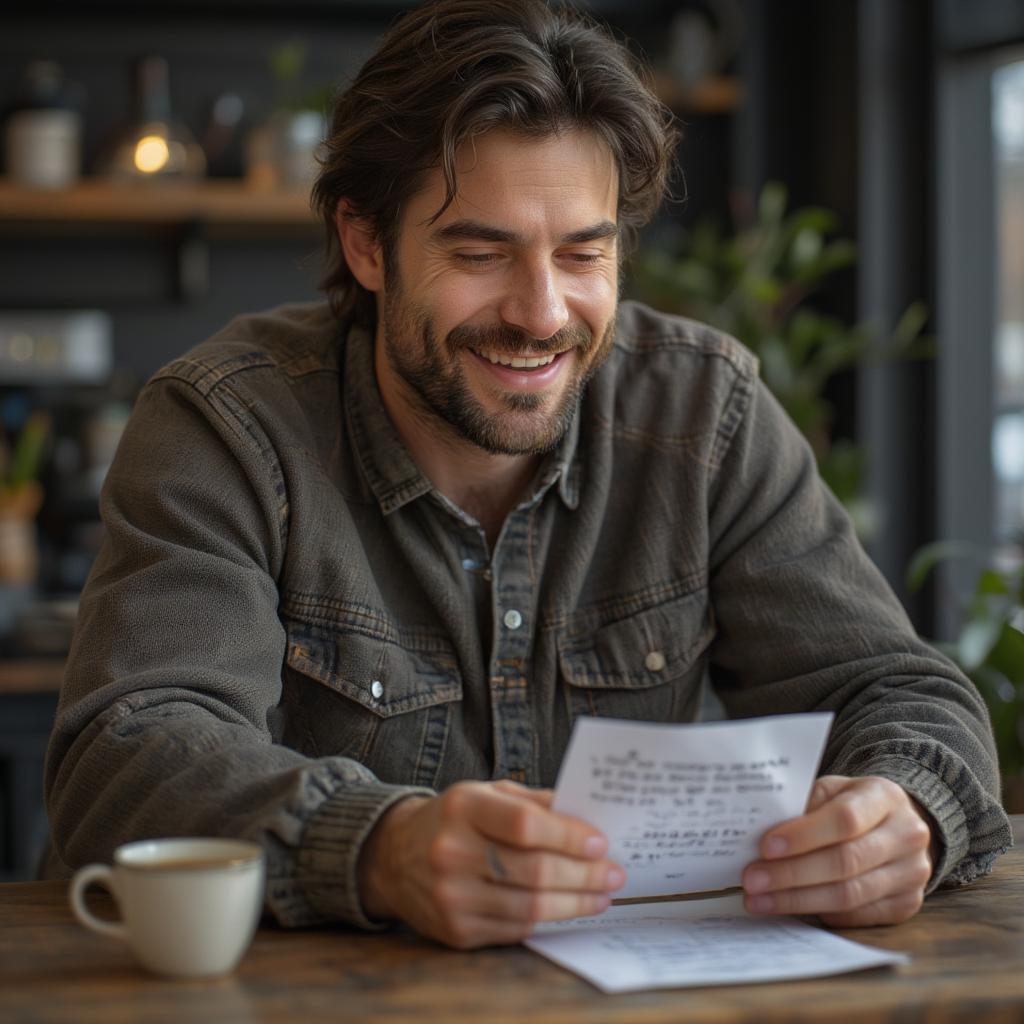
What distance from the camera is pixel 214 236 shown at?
12.5 ft

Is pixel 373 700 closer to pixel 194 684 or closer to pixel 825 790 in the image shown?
pixel 194 684

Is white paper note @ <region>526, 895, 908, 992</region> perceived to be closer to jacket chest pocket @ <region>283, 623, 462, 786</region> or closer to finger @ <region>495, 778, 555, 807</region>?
finger @ <region>495, 778, 555, 807</region>

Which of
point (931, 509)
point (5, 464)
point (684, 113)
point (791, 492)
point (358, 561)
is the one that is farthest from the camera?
point (684, 113)

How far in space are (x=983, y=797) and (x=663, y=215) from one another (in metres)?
2.96

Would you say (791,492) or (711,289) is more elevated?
(711,289)

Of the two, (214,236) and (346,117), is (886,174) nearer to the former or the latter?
(214,236)

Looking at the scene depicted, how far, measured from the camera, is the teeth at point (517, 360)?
1574mm

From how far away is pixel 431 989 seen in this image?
97cm

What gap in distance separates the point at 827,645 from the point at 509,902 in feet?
2.09

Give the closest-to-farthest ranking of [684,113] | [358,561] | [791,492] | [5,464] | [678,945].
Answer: [678,945] → [358,561] → [791,492] → [5,464] → [684,113]

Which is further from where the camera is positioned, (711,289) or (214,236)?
(214,236)

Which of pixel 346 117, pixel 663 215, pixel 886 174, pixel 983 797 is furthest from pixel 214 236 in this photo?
pixel 983 797

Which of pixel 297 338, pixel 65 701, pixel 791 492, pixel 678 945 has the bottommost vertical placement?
pixel 678 945

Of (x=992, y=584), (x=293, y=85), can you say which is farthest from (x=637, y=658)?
(x=293, y=85)
